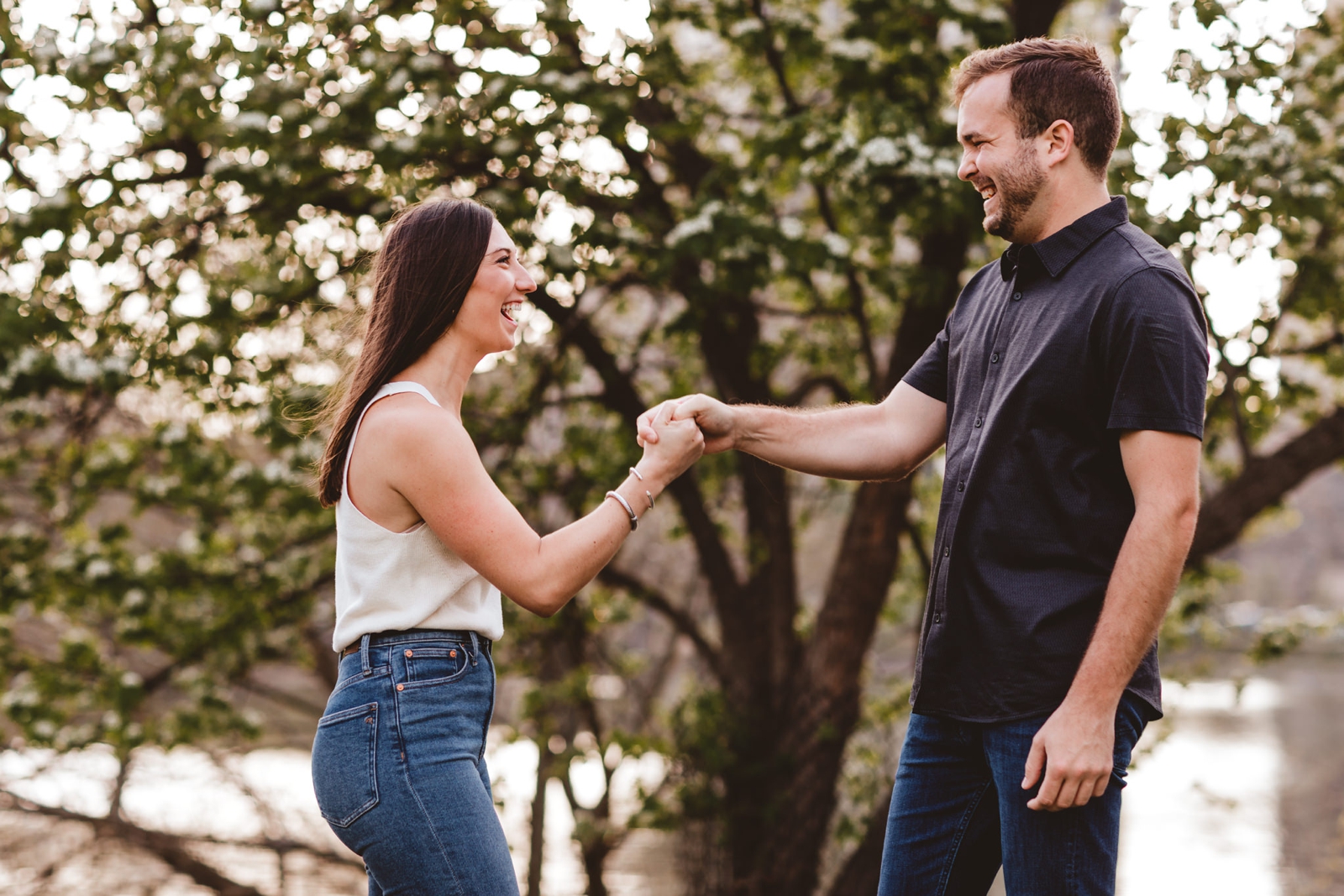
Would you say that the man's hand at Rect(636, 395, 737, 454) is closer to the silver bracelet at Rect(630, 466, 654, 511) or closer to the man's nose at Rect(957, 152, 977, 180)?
the silver bracelet at Rect(630, 466, 654, 511)

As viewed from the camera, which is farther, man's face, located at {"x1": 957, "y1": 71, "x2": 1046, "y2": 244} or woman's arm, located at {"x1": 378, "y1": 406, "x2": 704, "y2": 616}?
man's face, located at {"x1": 957, "y1": 71, "x2": 1046, "y2": 244}

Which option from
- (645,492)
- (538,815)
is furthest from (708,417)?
(538,815)

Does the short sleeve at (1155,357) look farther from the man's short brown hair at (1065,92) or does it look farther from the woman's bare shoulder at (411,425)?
the woman's bare shoulder at (411,425)

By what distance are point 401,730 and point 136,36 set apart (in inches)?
162

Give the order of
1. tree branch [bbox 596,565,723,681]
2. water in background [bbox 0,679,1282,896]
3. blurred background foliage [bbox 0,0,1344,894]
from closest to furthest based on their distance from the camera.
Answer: blurred background foliage [bbox 0,0,1344,894]
tree branch [bbox 596,565,723,681]
water in background [bbox 0,679,1282,896]

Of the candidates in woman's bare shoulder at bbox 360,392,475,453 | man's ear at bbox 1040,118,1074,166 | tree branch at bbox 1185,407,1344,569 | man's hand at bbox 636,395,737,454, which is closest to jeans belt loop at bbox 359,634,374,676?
woman's bare shoulder at bbox 360,392,475,453

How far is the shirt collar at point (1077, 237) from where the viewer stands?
75.9 inches

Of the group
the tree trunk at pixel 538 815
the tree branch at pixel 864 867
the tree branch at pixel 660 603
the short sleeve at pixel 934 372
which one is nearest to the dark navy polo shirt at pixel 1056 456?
the short sleeve at pixel 934 372

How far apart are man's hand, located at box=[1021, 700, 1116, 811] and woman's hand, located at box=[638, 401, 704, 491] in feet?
2.66

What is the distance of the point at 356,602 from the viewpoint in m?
1.88

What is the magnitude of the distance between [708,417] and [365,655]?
0.94m

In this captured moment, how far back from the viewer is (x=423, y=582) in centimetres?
187

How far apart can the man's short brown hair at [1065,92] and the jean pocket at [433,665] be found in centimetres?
130

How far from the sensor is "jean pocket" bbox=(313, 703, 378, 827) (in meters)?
1.78
